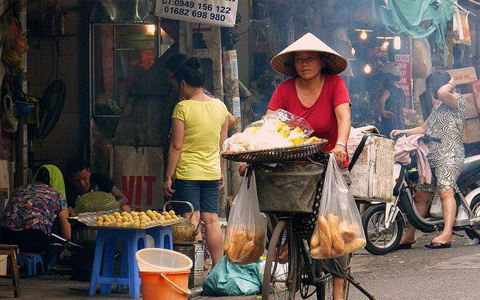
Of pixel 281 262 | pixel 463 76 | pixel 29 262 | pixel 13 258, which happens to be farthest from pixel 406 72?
pixel 281 262

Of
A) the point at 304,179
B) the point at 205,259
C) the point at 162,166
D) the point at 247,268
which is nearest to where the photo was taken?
the point at 304,179

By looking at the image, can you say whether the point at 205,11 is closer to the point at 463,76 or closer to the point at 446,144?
the point at 446,144

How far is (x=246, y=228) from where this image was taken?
691 centimetres

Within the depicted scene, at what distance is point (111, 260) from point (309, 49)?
3.10m

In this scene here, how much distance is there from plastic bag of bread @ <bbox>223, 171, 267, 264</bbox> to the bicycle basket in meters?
0.25

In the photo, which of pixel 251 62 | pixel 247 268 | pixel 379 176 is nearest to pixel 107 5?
pixel 251 62

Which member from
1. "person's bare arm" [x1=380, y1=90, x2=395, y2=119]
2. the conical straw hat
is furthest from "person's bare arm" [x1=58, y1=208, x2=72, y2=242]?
"person's bare arm" [x1=380, y1=90, x2=395, y2=119]

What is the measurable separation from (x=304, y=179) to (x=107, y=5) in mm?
7889

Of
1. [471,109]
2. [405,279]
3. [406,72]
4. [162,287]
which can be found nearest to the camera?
[162,287]

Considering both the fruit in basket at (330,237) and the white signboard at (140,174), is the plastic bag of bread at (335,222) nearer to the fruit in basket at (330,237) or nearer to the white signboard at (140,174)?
the fruit in basket at (330,237)

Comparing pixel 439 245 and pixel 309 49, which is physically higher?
pixel 309 49

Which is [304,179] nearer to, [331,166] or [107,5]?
[331,166]

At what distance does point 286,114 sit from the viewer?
680 cm

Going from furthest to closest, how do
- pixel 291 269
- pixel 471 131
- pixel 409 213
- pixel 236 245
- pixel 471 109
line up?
1. pixel 471 109
2. pixel 471 131
3. pixel 409 213
4. pixel 236 245
5. pixel 291 269
